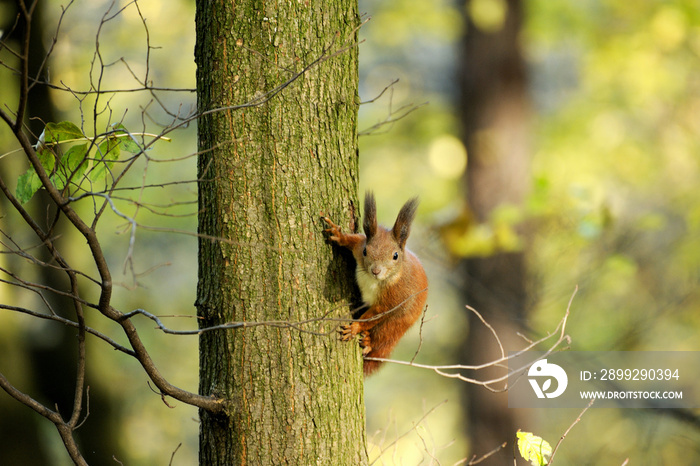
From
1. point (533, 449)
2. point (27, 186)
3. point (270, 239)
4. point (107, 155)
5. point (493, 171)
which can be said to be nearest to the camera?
point (27, 186)

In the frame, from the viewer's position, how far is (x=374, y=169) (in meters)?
9.59

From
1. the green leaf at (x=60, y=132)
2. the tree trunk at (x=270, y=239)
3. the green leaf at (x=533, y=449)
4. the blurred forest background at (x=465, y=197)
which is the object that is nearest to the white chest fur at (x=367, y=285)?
the tree trunk at (x=270, y=239)

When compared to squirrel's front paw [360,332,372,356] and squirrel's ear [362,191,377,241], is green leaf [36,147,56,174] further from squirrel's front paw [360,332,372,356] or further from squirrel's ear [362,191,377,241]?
squirrel's front paw [360,332,372,356]

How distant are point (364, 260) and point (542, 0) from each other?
5.90 m

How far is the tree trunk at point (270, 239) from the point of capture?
197 cm

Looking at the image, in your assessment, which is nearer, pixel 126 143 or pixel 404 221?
pixel 126 143

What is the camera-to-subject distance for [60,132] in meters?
1.76

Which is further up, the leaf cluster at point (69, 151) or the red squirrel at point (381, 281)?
the leaf cluster at point (69, 151)

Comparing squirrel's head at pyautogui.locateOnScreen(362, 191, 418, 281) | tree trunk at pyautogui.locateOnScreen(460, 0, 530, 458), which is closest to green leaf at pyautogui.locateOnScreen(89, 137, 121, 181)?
squirrel's head at pyautogui.locateOnScreen(362, 191, 418, 281)

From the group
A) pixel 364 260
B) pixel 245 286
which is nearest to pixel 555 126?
pixel 364 260

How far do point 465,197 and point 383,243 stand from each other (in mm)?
3779

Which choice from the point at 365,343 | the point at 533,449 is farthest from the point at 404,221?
the point at 533,449

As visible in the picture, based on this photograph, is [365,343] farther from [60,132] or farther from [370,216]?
[60,132]

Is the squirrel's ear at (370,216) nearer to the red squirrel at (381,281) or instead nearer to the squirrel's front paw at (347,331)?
the red squirrel at (381,281)
